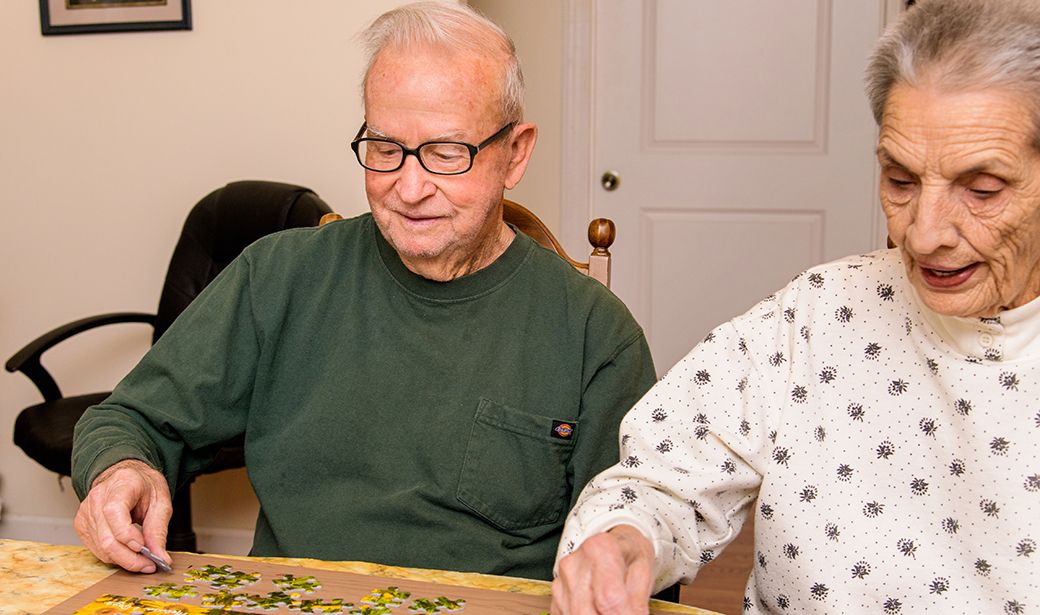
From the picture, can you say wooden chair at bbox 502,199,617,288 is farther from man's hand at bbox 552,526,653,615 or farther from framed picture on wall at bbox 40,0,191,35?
framed picture on wall at bbox 40,0,191,35

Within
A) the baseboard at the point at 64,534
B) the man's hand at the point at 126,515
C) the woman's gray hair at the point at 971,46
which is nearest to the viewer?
the woman's gray hair at the point at 971,46

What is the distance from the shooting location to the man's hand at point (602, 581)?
41.5 inches

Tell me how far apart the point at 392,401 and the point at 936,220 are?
0.81 metres

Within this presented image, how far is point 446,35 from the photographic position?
154 centimetres

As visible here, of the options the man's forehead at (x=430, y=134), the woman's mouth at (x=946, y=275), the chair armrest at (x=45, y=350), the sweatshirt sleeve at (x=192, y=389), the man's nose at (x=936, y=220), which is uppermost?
the man's forehead at (x=430, y=134)

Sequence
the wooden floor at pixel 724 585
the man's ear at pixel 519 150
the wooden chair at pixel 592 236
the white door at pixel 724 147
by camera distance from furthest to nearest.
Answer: the white door at pixel 724 147
the wooden floor at pixel 724 585
the wooden chair at pixel 592 236
the man's ear at pixel 519 150

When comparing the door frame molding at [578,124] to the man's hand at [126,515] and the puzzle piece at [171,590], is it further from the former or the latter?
the puzzle piece at [171,590]

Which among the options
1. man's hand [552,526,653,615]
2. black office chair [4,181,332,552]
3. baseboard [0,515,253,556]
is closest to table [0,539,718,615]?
man's hand [552,526,653,615]

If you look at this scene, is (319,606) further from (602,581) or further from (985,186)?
(985,186)

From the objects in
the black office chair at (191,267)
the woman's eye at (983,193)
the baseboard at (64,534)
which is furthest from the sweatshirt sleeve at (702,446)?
the baseboard at (64,534)

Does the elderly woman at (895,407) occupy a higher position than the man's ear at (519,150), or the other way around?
the man's ear at (519,150)

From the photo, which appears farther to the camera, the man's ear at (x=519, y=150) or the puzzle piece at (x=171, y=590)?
the man's ear at (x=519, y=150)

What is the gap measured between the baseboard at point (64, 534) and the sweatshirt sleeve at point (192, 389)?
1935mm

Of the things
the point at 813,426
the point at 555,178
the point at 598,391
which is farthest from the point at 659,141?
the point at 813,426
